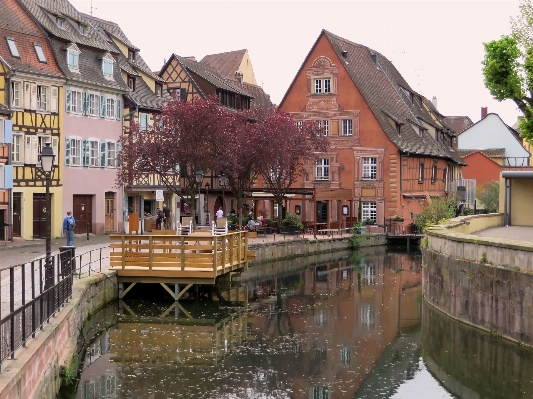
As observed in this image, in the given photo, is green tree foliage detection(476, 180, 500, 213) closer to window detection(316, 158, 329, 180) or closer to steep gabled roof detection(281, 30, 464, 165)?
steep gabled roof detection(281, 30, 464, 165)

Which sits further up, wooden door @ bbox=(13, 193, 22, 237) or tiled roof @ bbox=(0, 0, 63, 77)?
tiled roof @ bbox=(0, 0, 63, 77)

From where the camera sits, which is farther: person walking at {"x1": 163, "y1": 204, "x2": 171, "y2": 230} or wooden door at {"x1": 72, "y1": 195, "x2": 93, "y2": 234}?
person walking at {"x1": 163, "y1": 204, "x2": 171, "y2": 230}

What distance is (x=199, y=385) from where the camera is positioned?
58.4ft

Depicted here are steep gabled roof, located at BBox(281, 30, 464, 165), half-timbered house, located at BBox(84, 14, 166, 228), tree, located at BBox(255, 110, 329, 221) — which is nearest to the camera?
tree, located at BBox(255, 110, 329, 221)

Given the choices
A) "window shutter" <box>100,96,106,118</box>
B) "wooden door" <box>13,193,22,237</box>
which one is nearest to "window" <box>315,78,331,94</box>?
"window shutter" <box>100,96,106,118</box>

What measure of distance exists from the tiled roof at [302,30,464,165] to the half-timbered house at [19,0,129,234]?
62.1 ft

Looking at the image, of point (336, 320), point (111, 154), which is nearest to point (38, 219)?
point (111, 154)

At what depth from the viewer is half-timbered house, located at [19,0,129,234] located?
4528cm

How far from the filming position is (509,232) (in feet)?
115

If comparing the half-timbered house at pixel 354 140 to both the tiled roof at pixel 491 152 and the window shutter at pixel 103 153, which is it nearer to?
the window shutter at pixel 103 153

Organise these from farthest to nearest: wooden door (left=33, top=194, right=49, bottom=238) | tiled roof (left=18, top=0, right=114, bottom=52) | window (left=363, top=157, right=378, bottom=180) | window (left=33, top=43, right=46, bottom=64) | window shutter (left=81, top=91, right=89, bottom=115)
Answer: window (left=363, top=157, right=378, bottom=180), window shutter (left=81, top=91, right=89, bottom=115), tiled roof (left=18, top=0, right=114, bottom=52), window (left=33, top=43, right=46, bottom=64), wooden door (left=33, top=194, right=49, bottom=238)

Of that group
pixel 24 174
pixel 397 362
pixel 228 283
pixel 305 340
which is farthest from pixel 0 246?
pixel 397 362

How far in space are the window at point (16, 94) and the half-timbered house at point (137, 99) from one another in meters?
8.16

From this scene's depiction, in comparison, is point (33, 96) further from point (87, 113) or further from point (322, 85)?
point (322, 85)
